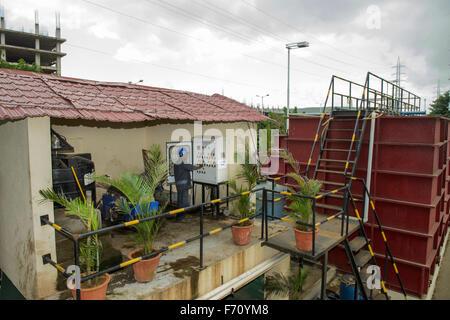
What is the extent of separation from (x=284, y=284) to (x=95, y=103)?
6.10m

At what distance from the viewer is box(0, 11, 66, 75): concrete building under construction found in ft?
172

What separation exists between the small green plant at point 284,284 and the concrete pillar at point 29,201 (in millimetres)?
4988

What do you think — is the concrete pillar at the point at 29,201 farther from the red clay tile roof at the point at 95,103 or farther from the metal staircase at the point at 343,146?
the metal staircase at the point at 343,146

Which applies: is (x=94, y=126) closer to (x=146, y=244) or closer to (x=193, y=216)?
(x=193, y=216)

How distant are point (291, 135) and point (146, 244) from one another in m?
6.45

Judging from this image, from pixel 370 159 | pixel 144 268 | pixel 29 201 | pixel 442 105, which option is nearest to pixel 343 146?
pixel 370 159

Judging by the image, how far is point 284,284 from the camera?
7520mm

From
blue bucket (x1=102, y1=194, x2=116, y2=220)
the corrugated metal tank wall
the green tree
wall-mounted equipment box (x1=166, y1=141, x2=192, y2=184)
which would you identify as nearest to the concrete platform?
blue bucket (x1=102, y1=194, x2=116, y2=220)

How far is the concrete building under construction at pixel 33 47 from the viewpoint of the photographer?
52.5 m

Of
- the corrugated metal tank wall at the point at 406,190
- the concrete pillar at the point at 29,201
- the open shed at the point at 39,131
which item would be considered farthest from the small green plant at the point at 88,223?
the corrugated metal tank wall at the point at 406,190

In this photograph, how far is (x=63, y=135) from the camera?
23.8 feet

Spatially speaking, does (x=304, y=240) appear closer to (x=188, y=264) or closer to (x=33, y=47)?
(x=188, y=264)

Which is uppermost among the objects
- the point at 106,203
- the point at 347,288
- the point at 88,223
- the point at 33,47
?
the point at 33,47
